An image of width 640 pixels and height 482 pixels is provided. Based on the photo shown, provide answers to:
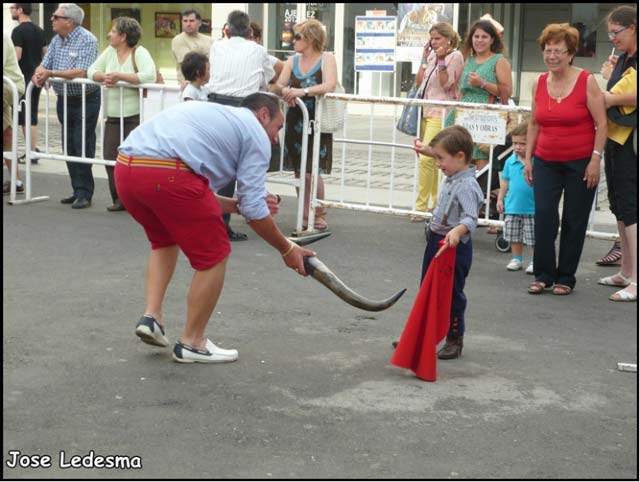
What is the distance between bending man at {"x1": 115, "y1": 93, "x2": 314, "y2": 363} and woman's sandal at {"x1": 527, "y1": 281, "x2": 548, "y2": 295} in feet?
9.00

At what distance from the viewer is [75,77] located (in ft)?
36.2

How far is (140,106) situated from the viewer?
1088cm

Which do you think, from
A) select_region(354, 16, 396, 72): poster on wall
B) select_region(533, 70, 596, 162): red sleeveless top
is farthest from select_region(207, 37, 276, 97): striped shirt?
select_region(354, 16, 396, 72): poster on wall

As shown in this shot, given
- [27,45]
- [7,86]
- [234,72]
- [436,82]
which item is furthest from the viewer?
[27,45]

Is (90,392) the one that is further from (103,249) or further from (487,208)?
(487,208)

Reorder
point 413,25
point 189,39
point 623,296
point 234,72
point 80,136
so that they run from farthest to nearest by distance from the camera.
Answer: point 413,25 → point 189,39 → point 80,136 → point 234,72 → point 623,296

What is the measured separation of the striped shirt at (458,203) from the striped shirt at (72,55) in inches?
229

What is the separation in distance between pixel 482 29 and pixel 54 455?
21.0 feet

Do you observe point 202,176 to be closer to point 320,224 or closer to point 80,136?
point 320,224

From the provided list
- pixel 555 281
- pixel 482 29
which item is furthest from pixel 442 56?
pixel 555 281

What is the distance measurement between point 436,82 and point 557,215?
2701mm

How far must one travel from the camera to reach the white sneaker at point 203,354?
5949 millimetres

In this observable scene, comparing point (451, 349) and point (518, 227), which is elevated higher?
point (518, 227)

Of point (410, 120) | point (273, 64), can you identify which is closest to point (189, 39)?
point (273, 64)
